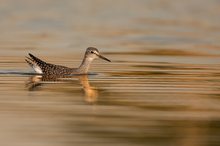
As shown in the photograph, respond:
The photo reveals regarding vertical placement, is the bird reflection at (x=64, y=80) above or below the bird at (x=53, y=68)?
below

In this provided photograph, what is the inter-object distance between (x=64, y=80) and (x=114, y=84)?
1859 mm

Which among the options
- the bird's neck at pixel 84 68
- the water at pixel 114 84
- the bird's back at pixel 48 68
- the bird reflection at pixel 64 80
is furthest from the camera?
the bird's neck at pixel 84 68

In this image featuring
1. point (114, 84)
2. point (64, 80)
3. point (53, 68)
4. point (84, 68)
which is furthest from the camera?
point (84, 68)

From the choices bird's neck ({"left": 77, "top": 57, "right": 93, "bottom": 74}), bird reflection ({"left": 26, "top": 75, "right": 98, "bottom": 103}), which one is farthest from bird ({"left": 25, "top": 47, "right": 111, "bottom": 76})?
bird reflection ({"left": 26, "top": 75, "right": 98, "bottom": 103})

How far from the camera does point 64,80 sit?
20.4 meters

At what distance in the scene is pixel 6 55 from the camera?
25422mm

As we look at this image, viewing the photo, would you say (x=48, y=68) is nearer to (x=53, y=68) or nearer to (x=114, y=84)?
(x=53, y=68)

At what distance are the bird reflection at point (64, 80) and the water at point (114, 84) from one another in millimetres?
23

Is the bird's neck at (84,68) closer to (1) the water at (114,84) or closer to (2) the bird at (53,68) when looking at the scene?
(2) the bird at (53,68)

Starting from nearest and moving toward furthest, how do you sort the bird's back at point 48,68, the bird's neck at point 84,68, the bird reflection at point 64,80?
the bird reflection at point 64,80
the bird's back at point 48,68
the bird's neck at point 84,68

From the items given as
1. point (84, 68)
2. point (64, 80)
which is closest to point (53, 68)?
point (84, 68)

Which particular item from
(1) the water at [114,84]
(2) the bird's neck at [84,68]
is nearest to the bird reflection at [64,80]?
(1) the water at [114,84]

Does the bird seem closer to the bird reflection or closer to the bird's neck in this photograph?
the bird's neck

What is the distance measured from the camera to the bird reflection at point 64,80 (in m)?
16.9
